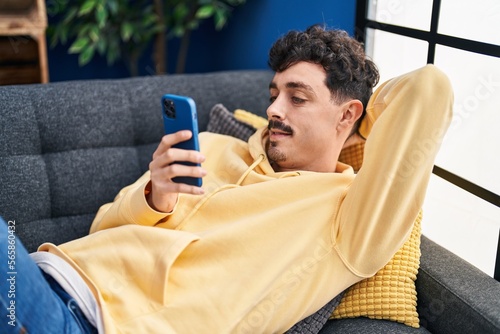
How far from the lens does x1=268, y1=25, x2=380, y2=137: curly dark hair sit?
146cm

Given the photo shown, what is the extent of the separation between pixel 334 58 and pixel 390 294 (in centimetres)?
59

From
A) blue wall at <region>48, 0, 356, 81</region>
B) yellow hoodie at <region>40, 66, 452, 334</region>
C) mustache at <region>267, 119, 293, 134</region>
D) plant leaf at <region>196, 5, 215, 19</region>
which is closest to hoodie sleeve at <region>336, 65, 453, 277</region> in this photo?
yellow hoodie at <region>40, 66, 452, 334</region>

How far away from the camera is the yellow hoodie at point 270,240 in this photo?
1.17m

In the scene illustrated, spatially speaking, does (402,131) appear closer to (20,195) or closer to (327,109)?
(327,109)

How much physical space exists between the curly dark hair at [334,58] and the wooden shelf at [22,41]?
1.37 meters

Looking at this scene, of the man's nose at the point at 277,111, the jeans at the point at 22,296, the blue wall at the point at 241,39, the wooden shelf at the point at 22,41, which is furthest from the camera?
the wooden shelf at the point at 22,41

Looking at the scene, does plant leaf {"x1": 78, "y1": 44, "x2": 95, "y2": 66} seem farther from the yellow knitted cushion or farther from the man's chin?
the yellow knitted cushion

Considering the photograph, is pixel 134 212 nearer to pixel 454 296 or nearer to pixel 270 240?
pixel 270 240

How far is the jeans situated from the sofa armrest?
2.60 feet

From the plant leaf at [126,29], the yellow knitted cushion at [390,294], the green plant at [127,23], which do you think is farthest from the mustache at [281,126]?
the plant leaf at [126,29]

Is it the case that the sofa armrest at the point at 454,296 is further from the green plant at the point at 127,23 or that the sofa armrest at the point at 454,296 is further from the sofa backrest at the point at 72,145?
the green plant at the point at 127,23

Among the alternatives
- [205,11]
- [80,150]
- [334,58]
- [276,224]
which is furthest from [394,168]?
[205,11]

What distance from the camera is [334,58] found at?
4.80 ft

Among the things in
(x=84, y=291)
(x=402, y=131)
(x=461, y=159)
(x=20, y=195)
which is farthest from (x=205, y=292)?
(x=461, y=159)
